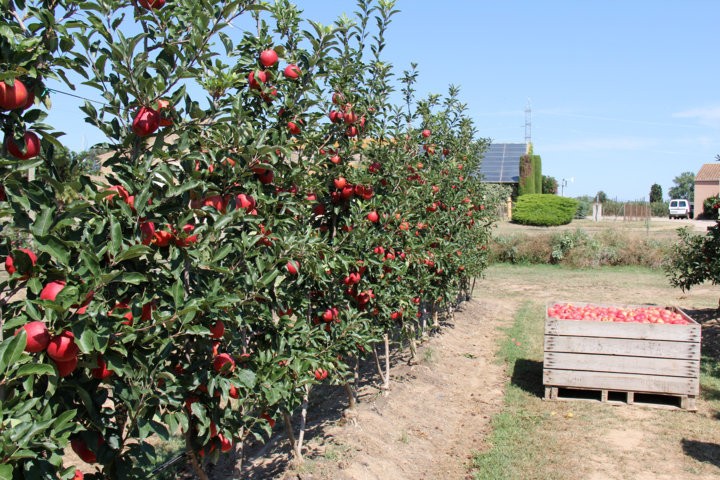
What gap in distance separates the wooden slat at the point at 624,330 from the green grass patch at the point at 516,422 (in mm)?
876

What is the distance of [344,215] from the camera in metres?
4.53

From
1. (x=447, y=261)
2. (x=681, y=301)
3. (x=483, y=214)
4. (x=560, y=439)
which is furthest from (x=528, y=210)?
(x=560, y=439)

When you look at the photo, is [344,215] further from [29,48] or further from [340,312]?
[29,48]

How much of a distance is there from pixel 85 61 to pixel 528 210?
29954 mm

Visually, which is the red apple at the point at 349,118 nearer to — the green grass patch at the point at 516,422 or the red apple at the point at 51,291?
the red apple at the point at 51,291

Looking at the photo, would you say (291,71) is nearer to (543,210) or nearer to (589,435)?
(589,435)

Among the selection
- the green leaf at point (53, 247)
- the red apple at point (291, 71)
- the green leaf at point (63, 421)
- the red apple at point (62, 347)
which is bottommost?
the green leaf at point (63, 421)

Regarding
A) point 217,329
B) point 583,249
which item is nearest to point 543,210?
point 583,249

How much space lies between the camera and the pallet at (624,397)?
608cm

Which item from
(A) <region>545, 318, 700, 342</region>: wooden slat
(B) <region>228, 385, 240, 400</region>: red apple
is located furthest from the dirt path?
(B) <region>228, 385, 240, 400</region>: red apple

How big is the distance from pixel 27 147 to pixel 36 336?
1.99 feet

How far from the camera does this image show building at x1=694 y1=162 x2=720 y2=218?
4419 cm

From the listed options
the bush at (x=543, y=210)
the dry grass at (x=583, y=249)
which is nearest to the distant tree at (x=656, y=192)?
the bush at (x=543, y=210)

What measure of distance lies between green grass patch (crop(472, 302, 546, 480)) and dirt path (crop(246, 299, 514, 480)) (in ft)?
0.43
